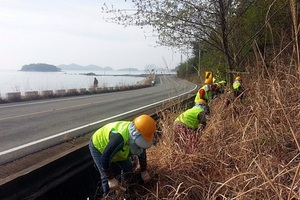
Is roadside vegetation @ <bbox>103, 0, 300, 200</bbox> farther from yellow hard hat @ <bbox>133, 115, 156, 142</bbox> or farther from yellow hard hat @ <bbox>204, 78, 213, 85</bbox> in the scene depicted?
yellow hard hat @ <bbox>204, 78, 213, 85</bbox>

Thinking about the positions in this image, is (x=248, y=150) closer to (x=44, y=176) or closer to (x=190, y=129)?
(x=190, y=129)

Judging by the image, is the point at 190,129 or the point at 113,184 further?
the point at 190,129

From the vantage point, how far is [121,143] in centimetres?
354

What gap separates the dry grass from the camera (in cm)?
307

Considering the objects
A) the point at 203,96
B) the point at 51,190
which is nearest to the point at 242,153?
the point at 51,190

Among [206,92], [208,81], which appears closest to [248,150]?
[206,92]

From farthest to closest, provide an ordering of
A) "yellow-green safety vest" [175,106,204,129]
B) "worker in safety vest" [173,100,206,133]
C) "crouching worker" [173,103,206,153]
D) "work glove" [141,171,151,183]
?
1. "yellow-green safety vest" [175,106,204,129]
2. "worker in safety vest" [173,100,206,133]
3. "crouching worker" [173,103,206,153]
4. "work glove" [141,171,151,183]

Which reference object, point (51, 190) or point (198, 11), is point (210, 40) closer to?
point (198, 11)

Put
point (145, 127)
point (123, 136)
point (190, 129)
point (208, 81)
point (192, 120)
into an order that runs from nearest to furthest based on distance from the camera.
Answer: point (145, 127) → point (123, 136) → point (190, 129) → point (192, 120) → point (208, 81)

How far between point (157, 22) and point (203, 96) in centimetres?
209

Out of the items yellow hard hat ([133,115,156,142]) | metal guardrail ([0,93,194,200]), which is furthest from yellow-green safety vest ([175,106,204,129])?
yellow hard hat ([133,115,156,142])

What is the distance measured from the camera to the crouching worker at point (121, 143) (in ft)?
11.5

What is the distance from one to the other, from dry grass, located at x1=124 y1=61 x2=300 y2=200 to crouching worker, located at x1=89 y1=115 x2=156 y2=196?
42cm

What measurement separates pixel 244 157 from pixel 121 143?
4.67 ft
